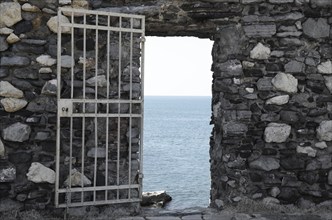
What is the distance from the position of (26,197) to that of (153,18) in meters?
2.43

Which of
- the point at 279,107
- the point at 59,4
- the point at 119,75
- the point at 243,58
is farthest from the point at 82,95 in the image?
the point at 279,107

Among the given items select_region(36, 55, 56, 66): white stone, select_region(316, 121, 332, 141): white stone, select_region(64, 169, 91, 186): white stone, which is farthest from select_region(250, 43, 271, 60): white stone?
select_region(64, 169, 91, 186): white stone

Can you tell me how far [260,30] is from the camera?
16.0 ft

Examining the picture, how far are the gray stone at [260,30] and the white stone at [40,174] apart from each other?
109 inches

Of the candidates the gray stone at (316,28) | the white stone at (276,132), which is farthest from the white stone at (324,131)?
the gray stone at (316,28)

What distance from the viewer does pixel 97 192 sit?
14.9 ft

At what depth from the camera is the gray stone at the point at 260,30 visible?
486 centimetres

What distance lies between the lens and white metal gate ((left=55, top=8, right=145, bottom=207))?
4.38 metres

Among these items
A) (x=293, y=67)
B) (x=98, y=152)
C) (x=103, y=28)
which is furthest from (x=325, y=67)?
(x=98, y=152)

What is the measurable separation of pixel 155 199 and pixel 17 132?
4.39 m

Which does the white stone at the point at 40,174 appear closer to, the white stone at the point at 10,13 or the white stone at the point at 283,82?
the white stone at the point at 10,13

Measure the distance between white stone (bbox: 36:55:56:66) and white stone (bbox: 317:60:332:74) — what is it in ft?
10.3

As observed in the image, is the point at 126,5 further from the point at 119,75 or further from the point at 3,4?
the point at 3,4

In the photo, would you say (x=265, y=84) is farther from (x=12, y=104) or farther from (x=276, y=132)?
(x=12, y=104)
